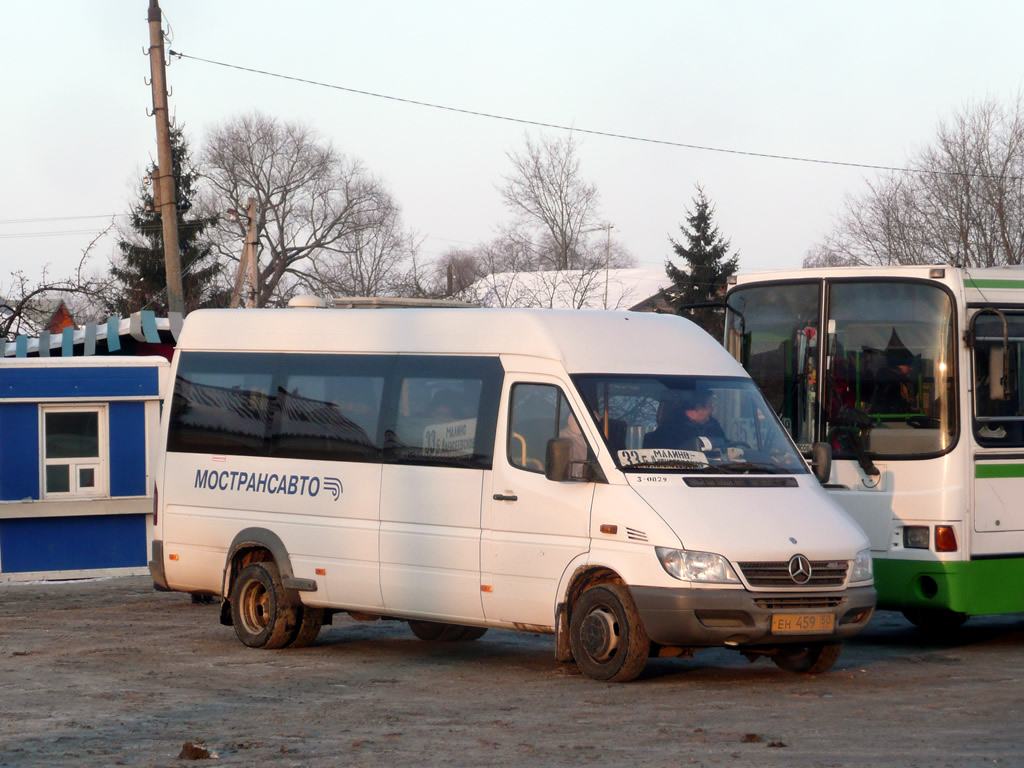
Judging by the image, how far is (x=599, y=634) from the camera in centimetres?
973

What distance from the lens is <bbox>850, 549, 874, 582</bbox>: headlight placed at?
9656mm

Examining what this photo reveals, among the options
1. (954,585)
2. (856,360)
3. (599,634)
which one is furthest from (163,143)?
(954,585)

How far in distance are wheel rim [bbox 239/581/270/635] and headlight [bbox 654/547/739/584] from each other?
4.02 m

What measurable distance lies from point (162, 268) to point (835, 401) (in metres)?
38.2

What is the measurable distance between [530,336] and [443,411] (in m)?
0.92

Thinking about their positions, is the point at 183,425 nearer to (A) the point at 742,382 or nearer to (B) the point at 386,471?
(B) the point at 386,471

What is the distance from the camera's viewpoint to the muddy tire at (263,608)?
1170 cm

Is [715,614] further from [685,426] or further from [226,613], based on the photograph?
[226,613]

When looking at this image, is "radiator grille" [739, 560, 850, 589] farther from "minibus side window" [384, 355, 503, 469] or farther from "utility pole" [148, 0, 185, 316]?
"utility pole" [148, 0, 185, 316]

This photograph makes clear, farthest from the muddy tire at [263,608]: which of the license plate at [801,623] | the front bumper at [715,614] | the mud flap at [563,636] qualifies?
the license plate at [801,623]

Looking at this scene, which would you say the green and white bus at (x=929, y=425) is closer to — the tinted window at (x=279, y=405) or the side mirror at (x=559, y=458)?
the side mirror at (x=559, y=458)

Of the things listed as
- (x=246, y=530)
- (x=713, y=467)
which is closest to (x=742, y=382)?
(x=713, y=467)

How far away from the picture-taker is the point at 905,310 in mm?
11805

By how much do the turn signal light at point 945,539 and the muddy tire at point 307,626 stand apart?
15.7ft
